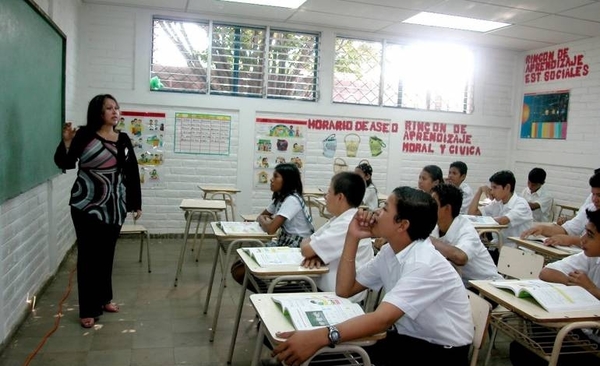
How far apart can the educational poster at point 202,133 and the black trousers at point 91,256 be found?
9.25ft

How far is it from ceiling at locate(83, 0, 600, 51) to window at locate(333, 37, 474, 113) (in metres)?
0.23

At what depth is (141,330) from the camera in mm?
3143

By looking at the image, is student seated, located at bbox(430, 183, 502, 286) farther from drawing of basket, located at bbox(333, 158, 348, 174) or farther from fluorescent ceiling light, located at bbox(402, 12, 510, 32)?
drawing of basket, located at bbox(333, 158, 348, 174)

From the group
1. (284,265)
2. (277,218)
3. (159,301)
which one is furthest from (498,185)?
(159,301)

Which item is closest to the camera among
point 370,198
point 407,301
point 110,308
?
point 407,301

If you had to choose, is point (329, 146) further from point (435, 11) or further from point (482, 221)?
point (482, 221)

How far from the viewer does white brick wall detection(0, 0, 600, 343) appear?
5.55 meters

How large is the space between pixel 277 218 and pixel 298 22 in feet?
12.1

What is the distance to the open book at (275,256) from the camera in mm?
2343

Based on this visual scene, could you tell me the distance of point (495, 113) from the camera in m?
7.04

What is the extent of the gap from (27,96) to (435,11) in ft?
13.0

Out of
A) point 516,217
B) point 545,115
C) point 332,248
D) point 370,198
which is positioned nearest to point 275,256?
point 332,248

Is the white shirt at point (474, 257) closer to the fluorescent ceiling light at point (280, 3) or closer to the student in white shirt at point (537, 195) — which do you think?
the student in white shirt at point (537, 195)

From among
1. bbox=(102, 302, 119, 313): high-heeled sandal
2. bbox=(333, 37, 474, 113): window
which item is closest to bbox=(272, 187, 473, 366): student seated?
bbox=(102, 302, 119, 313): high-heeled sandal
